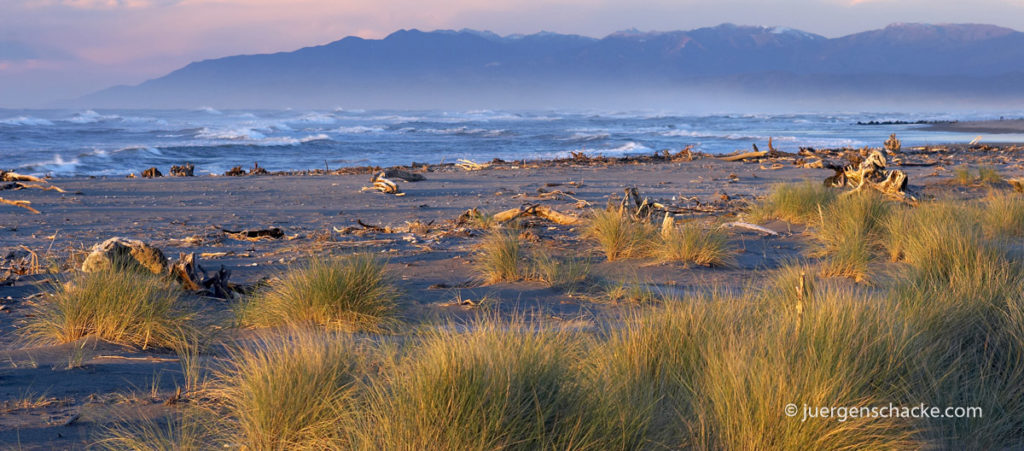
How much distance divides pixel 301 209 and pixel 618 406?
7.91m

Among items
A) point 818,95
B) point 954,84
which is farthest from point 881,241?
point 954,84

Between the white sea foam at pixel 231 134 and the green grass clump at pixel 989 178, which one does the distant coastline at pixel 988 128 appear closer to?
the green grass clump at pixel 989 178

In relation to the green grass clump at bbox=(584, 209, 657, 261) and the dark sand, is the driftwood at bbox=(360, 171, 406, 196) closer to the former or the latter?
the dark sand

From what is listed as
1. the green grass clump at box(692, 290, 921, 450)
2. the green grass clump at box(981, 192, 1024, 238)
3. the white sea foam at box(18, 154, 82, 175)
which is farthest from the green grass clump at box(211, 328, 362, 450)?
the white sea foam at box(18, 154, 82, 175)

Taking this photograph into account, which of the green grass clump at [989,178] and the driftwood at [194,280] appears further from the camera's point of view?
the green grass clump at [989,178]

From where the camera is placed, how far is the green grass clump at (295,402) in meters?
2.46

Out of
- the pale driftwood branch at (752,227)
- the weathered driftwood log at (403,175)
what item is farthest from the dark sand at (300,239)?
the weathered driftwood log at (403,175)

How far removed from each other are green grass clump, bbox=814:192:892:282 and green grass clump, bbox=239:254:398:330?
10.6ft

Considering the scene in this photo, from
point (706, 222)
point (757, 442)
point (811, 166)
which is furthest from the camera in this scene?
point (811, 166)

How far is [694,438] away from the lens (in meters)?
2.48

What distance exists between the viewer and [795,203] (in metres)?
8.25

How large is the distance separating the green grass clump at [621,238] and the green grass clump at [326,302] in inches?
96.4

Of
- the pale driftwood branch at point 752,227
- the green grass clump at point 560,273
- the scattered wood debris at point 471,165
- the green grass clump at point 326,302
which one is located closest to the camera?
the green grass clump at point 326,302

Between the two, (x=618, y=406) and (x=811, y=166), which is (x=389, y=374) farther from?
(x=811, y=166)
